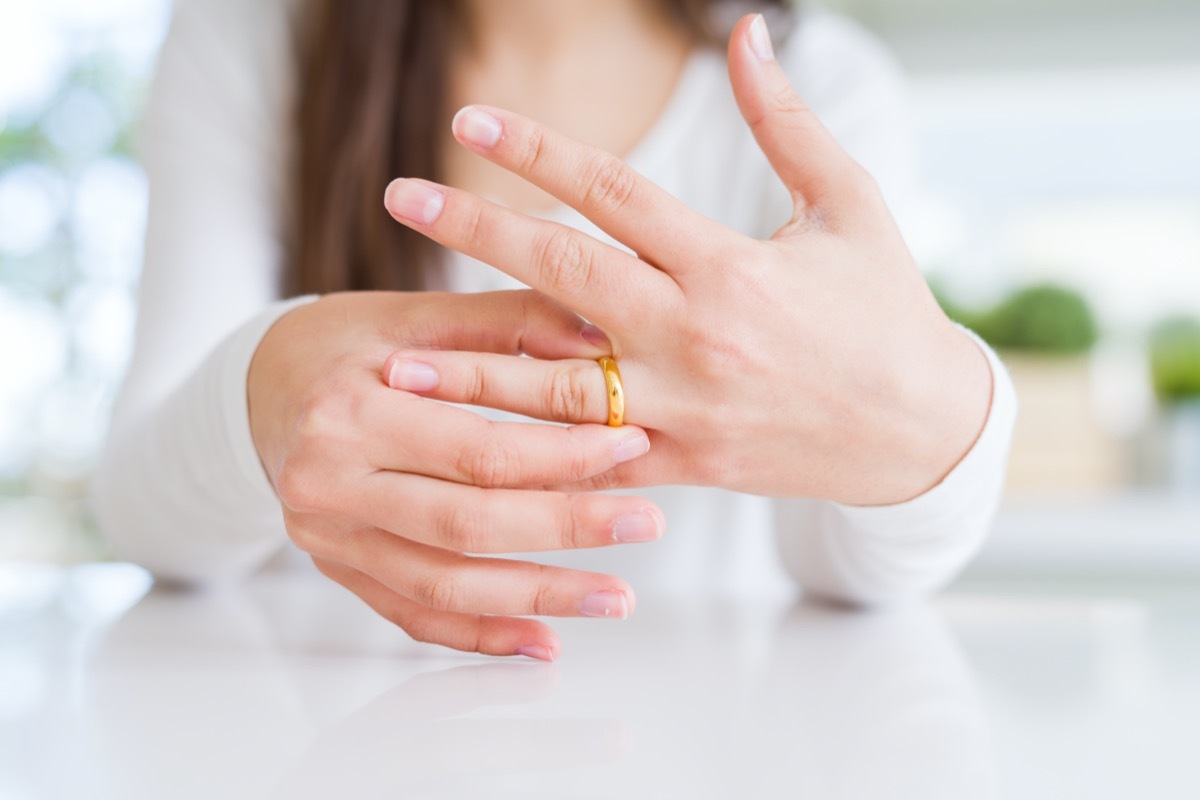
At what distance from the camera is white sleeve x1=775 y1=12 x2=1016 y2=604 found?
25.0 inches

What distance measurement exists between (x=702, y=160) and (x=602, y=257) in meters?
0.65

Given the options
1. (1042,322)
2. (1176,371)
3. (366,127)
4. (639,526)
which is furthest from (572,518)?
(1176,371)

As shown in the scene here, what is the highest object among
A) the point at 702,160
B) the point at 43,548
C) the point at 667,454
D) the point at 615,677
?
the point at 702,160

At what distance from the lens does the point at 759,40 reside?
0.55 meters

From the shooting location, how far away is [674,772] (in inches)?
15.2

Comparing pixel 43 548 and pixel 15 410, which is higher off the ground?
pixel 15 410

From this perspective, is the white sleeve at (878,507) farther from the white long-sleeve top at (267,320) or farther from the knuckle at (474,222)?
the knuckle at (474,222)

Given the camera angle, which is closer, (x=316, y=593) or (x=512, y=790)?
(x=512, y=790)

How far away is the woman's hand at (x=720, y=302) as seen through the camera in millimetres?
510

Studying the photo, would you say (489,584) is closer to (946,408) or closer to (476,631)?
(476,631)

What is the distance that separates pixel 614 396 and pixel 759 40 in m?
→ 0.20

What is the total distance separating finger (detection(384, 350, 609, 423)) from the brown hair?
1.79 ft

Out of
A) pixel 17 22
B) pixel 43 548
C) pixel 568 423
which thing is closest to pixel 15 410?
pixel 43 548

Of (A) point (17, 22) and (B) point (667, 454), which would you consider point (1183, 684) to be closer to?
(B) point (667, 454)
